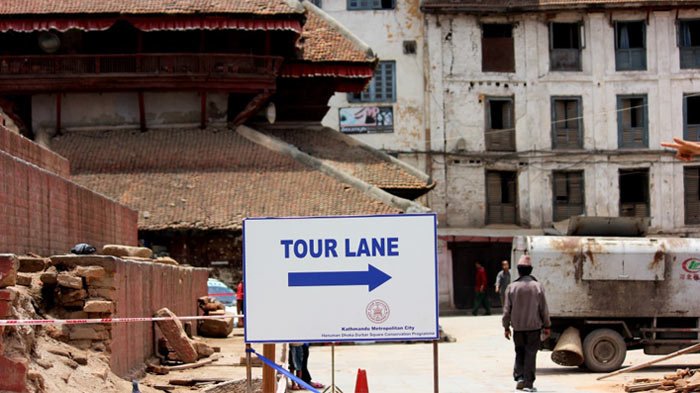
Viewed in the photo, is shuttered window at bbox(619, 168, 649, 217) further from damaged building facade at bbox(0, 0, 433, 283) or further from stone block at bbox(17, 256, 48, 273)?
stone block at bbox(17, 256, 48, 273)

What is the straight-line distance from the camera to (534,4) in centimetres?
4962

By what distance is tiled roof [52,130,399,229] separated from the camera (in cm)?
3509

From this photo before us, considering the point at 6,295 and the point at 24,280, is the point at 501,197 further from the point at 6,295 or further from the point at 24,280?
the point at 6,295

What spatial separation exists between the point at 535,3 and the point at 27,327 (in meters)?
40.5

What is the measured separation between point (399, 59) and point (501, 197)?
6.76 meters

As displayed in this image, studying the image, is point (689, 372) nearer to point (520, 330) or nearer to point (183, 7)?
point (520, 330)

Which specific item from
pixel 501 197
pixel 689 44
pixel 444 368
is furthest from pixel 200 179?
pixel 689 44

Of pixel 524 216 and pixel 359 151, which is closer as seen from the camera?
Result: pixel 359 151

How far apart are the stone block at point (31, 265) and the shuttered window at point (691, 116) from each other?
40396 millimetres

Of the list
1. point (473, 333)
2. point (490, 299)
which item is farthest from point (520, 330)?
point (490, 299)

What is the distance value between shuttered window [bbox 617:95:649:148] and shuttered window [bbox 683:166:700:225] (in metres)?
2.02

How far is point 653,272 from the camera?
20.1m

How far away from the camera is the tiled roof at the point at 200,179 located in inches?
1382

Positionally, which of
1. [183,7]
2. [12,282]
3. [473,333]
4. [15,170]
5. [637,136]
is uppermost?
[183,7]
